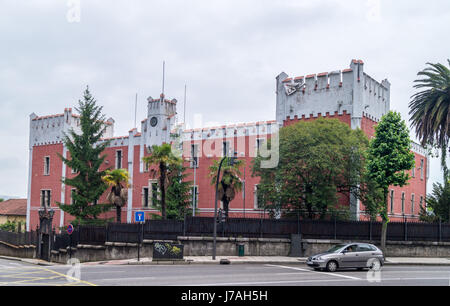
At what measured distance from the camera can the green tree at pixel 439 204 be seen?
40.0 metres

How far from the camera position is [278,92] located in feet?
144

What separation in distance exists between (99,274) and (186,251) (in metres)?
11.9

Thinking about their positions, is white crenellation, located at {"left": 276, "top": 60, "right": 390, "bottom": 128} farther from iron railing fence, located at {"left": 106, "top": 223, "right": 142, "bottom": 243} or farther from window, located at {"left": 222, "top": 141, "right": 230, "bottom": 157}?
iron railing fence, located at {"left": 106, "top": 223, "right": 142, "bottom": 243}

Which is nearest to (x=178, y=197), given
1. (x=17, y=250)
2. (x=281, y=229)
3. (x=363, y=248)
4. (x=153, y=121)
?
(x=153, y=121)

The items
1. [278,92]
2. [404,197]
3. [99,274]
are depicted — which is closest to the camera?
[99,274]

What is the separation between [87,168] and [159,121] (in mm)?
8762

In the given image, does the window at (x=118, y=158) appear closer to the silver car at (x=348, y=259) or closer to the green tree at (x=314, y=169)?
the green tree at (x=314, y=169)

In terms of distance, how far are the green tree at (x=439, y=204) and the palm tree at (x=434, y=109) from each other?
1070 millimetres

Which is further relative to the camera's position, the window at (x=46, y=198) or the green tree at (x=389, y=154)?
the window at (x=46, y=198)

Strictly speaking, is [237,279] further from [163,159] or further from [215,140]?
[215,140]

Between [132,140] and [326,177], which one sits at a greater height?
[132,140]

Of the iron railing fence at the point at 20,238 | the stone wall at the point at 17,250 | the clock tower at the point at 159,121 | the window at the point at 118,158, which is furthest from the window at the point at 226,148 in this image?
the stone wall at the point at 17,250
